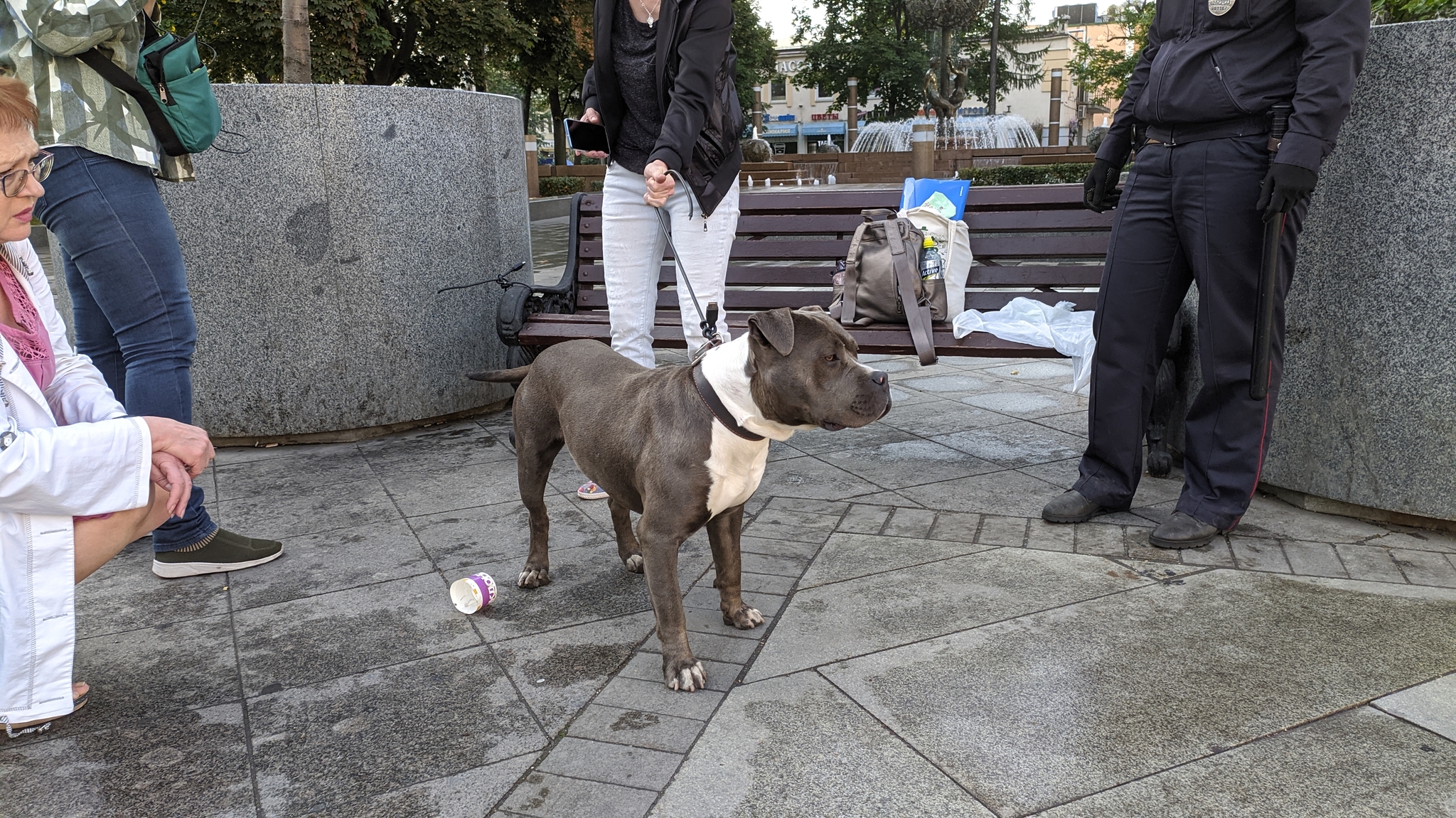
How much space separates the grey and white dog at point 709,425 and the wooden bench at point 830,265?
189 centimetres

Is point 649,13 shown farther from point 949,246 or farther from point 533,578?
point 533,578

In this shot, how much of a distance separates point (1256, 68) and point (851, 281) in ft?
6.74

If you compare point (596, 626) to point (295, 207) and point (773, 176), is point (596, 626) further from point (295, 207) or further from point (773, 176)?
point (773, 176)

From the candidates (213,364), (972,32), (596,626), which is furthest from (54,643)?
(972,32)

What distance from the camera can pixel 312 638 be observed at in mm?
3320

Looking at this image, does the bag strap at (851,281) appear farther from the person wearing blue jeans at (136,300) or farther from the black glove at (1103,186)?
the person wearing blue jeans at (136,300)

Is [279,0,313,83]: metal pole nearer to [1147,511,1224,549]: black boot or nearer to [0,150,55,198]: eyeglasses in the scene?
[0,150,55,198]: eyeglasses

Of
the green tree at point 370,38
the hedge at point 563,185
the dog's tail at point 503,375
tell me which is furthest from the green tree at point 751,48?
the dog's tail at point 503,375

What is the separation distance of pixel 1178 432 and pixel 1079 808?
119 inches

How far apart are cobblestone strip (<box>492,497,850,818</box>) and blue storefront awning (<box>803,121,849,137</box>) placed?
75.9 metres

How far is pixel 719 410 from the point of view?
291cm

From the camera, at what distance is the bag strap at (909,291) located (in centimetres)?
486

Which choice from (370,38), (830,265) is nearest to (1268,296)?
(830,265)

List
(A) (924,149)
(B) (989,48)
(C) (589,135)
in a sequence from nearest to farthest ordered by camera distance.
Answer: (C) (589,135) → (A) (924,149) → (B) (989,48)
